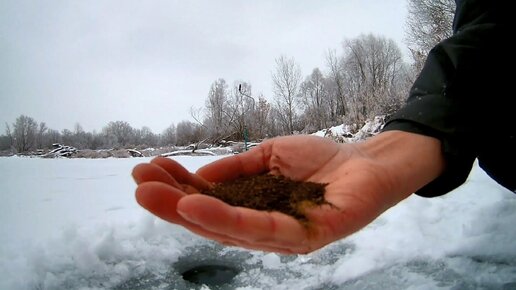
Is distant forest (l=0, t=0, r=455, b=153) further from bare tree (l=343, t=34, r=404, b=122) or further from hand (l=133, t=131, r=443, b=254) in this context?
hand (l=133, t=131, r=443, b=254)

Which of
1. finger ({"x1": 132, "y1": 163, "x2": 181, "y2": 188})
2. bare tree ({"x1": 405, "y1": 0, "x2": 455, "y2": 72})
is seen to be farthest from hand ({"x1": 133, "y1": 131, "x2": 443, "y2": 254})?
bare tree ({"x1": 405, "y1": 0, "x2": 455, "y2": 72})

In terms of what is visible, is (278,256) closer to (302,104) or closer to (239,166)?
(239,166)

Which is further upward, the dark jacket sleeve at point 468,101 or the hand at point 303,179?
the dark jacket sleeve at point 468,101

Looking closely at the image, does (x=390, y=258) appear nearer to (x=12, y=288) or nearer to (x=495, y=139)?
(x=495, y=139)

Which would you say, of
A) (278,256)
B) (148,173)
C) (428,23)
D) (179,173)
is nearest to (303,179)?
(179,173)

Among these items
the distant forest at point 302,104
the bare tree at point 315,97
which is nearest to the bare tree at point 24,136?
the distant forest at point 302,104

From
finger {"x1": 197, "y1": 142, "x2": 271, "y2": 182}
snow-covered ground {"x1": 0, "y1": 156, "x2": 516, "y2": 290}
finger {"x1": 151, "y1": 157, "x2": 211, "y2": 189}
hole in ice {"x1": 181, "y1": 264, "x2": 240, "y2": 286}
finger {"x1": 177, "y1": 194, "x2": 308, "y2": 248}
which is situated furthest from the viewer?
hole in ice {"x1": 181, "y1": 264, "x2": 240, "y2": 286}

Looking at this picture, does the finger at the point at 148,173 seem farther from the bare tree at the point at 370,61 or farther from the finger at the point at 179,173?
the bare tree at the point at 370,61
